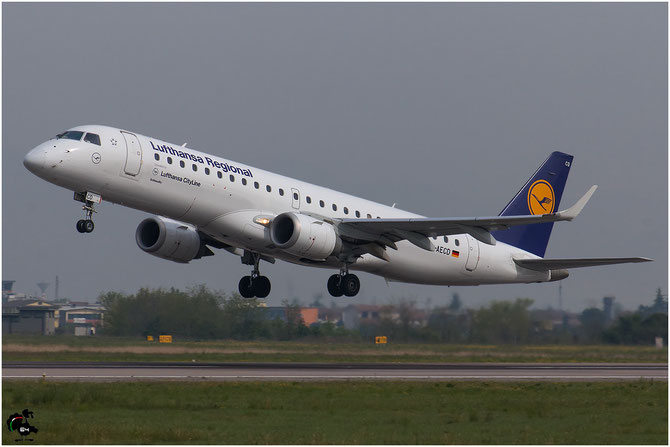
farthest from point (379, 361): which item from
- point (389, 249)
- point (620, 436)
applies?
point (620, 436)

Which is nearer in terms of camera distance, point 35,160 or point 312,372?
point 35,160

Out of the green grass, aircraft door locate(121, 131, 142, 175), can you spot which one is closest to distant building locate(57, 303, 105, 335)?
aircraft door locate(121, 131, 142, 175)

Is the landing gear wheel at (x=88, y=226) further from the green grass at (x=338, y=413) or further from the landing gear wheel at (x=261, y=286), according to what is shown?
the landing gear wheel at (x=261, y=286)

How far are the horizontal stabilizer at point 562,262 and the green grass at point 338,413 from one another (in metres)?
10.7

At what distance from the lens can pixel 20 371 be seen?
30734 millimetres

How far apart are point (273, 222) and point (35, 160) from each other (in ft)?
26.2

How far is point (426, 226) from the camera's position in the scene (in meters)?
35.2

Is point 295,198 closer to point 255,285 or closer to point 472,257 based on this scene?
point 255,285

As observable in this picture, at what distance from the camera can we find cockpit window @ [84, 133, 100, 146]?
31359mm

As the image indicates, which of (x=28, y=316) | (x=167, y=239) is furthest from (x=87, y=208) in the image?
(x=28, y=316)

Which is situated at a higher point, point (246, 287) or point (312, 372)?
point (246, 287)

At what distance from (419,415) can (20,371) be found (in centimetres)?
1441

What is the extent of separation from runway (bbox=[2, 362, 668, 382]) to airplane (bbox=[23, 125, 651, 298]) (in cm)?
387

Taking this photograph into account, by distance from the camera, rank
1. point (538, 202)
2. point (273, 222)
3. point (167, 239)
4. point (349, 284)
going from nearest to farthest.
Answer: point (273, 222), point (349, 284), point (167, 239), point (538, 202)
